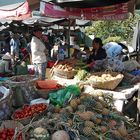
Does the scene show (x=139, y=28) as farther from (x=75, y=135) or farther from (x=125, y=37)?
(x=125, y=37)

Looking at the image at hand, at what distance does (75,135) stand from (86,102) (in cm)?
99

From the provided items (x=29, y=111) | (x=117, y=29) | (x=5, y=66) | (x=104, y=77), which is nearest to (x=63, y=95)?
(x=29, y=111)

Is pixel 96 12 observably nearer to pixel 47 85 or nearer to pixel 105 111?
pixel 47 85

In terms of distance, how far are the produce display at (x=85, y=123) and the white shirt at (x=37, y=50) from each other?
335 centimetres

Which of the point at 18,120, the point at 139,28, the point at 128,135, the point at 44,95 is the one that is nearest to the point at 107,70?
the point at 44,95

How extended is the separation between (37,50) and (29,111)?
3889 mm

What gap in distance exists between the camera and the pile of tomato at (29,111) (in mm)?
4965

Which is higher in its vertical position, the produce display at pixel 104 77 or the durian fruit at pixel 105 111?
the produce display at pixel 104 77

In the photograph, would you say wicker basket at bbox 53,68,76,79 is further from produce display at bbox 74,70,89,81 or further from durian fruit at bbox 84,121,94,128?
durian fruit at bbox 84,121,94,128

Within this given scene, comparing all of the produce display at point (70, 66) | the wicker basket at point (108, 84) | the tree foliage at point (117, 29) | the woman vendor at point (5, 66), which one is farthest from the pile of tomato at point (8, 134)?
the tree foliage at point (117, 29)

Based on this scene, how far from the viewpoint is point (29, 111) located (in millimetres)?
5102

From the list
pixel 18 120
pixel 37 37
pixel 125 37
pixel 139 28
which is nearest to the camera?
pixel 18 120

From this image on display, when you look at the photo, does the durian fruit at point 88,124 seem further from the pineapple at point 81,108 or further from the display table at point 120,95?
the display table at point 120,95

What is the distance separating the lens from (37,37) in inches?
345
